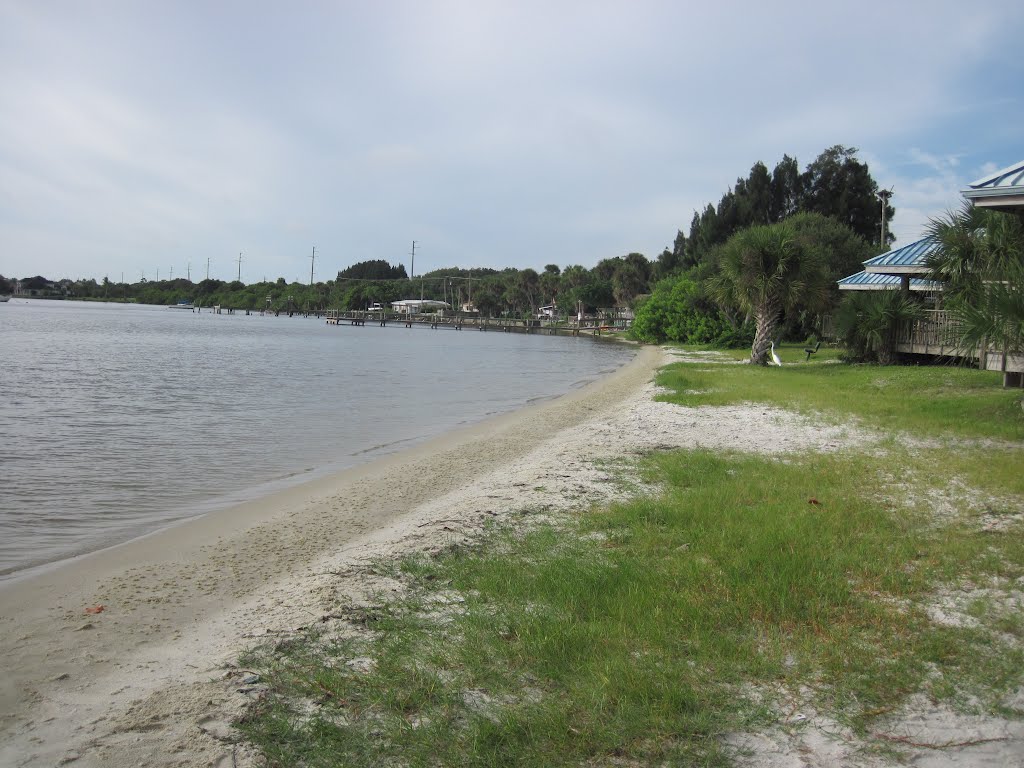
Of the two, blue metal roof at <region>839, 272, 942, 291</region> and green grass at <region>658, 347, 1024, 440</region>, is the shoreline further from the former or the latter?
blue metal roof at <region>839, 272, 942, 291</region>

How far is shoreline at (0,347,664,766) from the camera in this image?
4.09 meters

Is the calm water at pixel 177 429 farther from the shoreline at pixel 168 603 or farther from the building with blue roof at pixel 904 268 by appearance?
the building with blue roof at pixel 904 268

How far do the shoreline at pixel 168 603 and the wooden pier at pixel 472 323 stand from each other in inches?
3949

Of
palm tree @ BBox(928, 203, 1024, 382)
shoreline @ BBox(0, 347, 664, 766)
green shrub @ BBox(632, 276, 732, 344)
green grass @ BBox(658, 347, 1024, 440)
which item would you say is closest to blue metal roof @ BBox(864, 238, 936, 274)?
green grass @ BBox(658, 347, 1024, 440)

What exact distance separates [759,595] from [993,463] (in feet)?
20.8

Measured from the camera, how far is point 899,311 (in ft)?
81.9

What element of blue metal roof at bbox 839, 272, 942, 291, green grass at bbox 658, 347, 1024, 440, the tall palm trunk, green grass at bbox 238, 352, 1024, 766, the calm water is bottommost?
the calm water

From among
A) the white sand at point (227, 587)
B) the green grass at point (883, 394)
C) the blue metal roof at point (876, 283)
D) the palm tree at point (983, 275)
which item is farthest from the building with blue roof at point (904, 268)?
the white sand at point (227, 587)

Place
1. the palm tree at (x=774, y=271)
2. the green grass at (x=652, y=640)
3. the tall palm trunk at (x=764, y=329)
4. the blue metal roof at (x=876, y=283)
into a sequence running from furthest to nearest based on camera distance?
the tall palm trunk at (x=764, y=329), the palm tree at (x=774, y=271), the blue metal roof at (x=876, y=283), the green grass at (x=652, y=640)

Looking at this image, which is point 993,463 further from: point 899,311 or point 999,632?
point 899,311

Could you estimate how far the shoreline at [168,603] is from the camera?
4.09m

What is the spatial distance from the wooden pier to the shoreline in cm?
10030

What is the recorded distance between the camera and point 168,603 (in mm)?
6285

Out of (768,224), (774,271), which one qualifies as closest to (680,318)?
(768,224)
